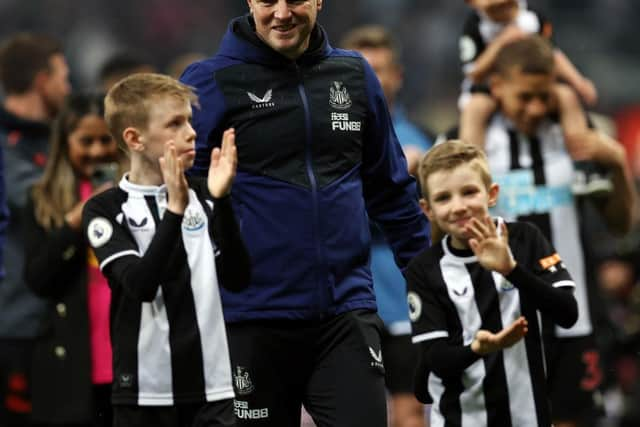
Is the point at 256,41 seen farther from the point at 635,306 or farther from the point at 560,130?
the point at 635,306

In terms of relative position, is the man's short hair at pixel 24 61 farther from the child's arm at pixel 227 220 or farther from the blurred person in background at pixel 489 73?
the child's arm at pixel 227 220

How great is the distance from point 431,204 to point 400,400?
277cm

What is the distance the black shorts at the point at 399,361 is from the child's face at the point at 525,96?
5.41ft

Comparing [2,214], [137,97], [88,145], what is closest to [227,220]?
[137,97]

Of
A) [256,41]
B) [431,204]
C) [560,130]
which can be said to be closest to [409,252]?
[431,204]

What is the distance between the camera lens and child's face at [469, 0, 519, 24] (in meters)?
7.61

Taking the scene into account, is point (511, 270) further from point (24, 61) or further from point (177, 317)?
point (24, 61)

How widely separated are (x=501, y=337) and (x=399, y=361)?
3.00 metres

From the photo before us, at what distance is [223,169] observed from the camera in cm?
486

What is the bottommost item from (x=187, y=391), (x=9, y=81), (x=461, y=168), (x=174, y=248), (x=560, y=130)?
(x=187, y=391)

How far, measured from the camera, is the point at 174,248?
4.93 m

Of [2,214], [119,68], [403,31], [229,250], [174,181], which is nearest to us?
[174,181]

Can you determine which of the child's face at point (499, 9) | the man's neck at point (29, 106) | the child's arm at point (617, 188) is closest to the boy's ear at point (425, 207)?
the child's arm at point (617, 188)

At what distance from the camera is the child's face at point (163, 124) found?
5160 millimetres
